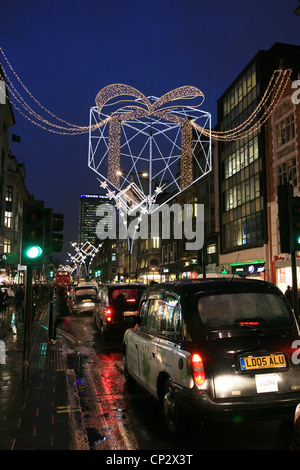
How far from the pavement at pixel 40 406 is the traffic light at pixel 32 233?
2.10 metres

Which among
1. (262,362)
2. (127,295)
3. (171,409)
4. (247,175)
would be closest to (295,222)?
(262,362)

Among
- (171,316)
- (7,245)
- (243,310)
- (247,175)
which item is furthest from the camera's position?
(7,245)

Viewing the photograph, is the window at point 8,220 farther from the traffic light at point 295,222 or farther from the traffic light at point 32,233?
the traffic light at point 295,222

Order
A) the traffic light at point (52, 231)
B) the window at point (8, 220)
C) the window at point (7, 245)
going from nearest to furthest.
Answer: the traffic light at point (52, 231), the window at point (7, 245), the window at point (8, 220)

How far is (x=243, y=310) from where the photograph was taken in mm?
4945

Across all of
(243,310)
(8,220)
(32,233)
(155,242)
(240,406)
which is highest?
(8,220)

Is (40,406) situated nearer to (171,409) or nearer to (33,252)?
(171,409)

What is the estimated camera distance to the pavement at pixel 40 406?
441 cm

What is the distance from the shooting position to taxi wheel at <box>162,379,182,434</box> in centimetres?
467

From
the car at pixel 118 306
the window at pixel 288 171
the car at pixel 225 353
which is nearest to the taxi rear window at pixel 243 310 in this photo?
the car at pixel 225 353

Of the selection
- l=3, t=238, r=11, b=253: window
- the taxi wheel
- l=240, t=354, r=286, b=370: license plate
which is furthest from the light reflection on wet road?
l=3, t=238, r=11, b=253: window

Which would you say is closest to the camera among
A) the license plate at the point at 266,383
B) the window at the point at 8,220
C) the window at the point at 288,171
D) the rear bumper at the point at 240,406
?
the rear bumper at the point at 240,406

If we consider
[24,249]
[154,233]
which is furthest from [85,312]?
[154,233]

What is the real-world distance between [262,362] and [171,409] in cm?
127
